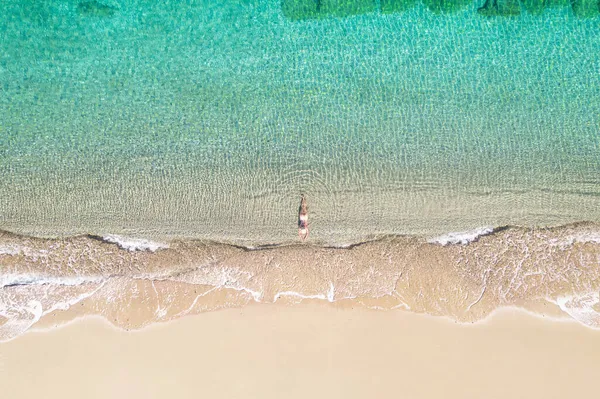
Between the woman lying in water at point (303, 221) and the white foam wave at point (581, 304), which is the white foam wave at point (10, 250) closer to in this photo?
the woman lying in water at point (303, 221)

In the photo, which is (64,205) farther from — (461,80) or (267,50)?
(461,80)

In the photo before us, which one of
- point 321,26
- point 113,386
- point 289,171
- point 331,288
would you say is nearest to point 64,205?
point 113,386

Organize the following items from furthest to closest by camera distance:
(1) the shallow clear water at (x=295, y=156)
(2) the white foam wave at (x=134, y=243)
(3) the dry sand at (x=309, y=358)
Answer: (2) the white foam wave at (x=134, y=243), (1) the shallow clear water at (x=295, y=156), (3) the dry sand at (x=309, y=358)

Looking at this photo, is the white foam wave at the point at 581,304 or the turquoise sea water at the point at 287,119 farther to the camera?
the turquoise sea water at the point at 287,119

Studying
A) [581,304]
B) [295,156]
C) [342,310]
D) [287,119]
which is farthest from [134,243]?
[581,304]

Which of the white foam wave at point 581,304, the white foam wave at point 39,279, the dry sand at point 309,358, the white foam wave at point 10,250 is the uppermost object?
the white foam wave at point 10,250

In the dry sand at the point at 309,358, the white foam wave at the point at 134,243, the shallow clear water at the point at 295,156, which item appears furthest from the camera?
the white foam wave at the point at 134,243

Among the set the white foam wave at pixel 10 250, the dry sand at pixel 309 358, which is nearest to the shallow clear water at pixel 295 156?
the white foam wave at pixel 10 250

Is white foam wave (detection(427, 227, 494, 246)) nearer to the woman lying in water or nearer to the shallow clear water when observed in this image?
the shallow clear water
